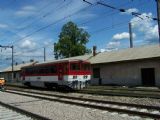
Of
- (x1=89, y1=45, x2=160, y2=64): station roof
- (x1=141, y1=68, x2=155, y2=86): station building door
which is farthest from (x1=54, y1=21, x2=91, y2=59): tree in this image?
(x1=141, y1=68, x2=155, y2=86): station building door

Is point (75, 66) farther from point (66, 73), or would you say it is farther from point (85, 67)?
point (85, 67)

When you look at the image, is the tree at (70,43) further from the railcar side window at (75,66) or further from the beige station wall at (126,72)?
the railcar side window at (75,66)

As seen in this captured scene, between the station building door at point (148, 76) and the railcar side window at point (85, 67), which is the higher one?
the railcar side window at point (85, 67)

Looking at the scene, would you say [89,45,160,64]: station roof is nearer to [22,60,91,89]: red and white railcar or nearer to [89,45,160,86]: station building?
[89,45,160,86]: station building

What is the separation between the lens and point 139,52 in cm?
3841

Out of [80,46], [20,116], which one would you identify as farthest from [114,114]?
[80,46]

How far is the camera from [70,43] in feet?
264

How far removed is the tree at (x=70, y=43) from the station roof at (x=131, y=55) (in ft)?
112

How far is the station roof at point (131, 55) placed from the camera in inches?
1391

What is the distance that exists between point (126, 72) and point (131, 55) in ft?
6.73

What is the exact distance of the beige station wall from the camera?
114 ft

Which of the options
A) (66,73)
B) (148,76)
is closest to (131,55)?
(148,76)

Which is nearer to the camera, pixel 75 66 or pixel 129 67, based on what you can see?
pixel 75 66

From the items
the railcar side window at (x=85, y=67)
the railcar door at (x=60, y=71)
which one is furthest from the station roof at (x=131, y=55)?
the railcar door at (x=60, y=71)
